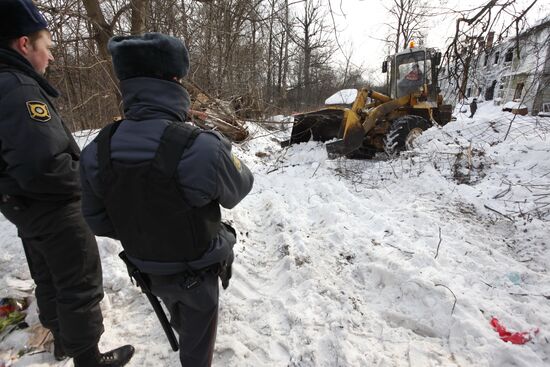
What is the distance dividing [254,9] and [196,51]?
165 cm

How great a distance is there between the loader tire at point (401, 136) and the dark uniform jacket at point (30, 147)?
6.31 m

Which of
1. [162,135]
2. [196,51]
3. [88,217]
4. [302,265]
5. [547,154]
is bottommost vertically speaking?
[302,265]

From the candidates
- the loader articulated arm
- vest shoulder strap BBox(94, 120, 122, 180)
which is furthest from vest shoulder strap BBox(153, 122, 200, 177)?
the loader articulated arm

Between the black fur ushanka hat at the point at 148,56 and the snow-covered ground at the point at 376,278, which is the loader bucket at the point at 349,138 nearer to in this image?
the snow-covered ground at the point at 376,278

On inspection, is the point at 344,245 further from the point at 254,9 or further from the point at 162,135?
the point at 254,9

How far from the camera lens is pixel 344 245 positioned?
3492mm

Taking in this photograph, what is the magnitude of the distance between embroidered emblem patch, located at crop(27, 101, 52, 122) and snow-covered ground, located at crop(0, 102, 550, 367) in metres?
1.71

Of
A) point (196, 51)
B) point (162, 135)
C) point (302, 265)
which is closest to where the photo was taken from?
point (162, 135)

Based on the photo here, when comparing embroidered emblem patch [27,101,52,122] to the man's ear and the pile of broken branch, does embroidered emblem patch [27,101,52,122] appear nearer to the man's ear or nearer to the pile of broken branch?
the man's ear

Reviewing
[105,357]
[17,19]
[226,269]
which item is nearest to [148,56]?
[17,19]

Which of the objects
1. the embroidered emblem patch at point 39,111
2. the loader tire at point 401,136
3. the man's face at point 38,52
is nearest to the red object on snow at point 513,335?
the embroidered emblem patch at point 39,111

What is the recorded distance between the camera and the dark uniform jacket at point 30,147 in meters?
1.48

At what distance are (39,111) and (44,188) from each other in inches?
15.6

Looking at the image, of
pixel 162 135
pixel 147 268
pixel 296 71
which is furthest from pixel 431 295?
pixel 296 71
